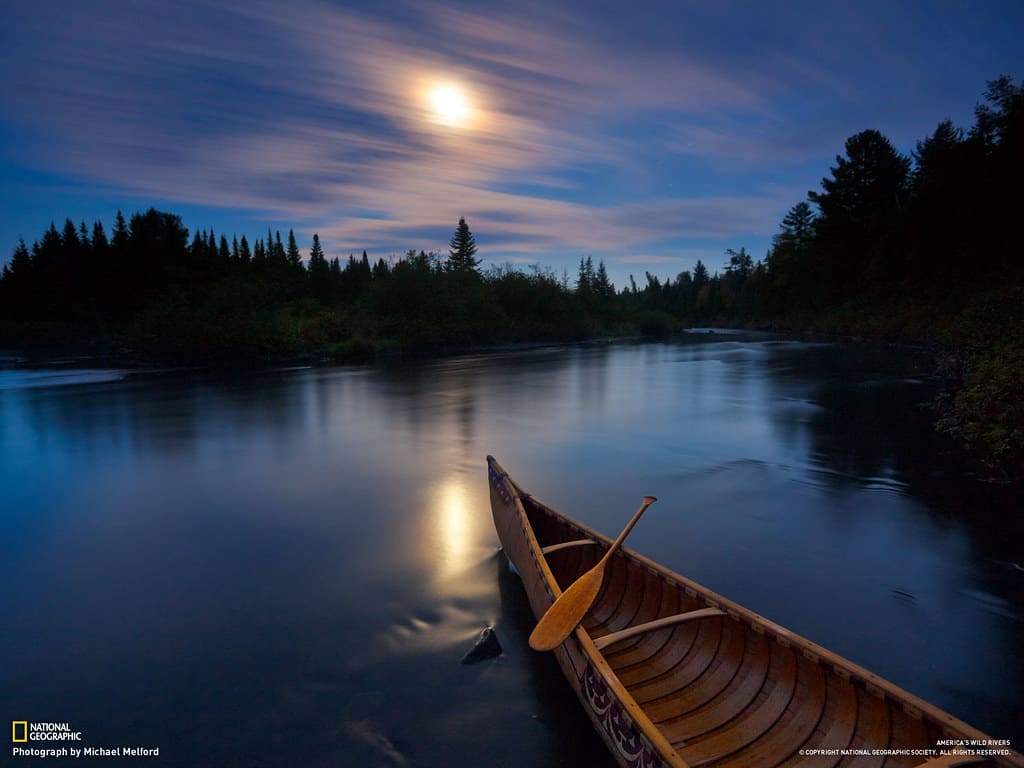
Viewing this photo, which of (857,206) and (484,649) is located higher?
(857,206)

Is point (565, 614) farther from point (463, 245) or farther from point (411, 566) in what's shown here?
point (463, 245)

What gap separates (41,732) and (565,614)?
3507mm

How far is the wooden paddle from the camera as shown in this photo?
317 centimetres

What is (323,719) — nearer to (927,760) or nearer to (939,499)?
(927,760)

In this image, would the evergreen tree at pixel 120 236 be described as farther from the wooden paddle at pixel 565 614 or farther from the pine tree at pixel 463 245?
the wooden paddle at pixel 565 614

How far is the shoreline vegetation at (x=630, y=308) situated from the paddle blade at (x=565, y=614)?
27.6ft

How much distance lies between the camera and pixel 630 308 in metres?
75.0

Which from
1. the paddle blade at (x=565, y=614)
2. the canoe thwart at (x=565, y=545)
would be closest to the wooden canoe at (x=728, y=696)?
the paddle blade at (x=565, y=614)

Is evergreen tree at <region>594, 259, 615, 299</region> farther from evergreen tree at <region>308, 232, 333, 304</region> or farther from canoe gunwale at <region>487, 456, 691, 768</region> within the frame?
canoe gunwale at <region>487, 456, 691, 768</region>

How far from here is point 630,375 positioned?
2494 centimetres

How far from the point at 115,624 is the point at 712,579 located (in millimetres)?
5510

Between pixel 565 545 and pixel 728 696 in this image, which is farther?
pixel 565 545

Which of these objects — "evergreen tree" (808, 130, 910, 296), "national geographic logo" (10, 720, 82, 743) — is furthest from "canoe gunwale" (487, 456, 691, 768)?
"evergreen tree" (808, 130, 910, 296)

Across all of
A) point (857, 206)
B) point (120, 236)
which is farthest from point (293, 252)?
point (857, 206)
